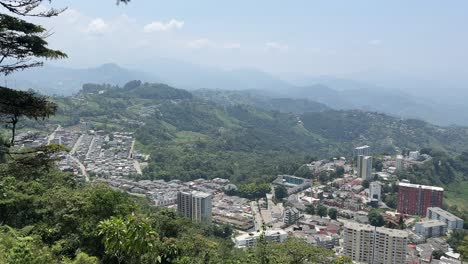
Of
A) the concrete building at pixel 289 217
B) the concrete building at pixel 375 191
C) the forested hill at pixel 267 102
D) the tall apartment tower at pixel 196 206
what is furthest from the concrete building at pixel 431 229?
the forested hill at pixel 267 102

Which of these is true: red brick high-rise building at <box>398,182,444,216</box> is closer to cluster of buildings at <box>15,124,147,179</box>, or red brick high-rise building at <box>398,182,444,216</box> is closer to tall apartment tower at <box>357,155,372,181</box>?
tall apartment tower at <box>357,155,372,181</box>

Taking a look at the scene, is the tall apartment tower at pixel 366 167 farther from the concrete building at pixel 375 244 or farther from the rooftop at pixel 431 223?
the concrete building at pixel 375 244

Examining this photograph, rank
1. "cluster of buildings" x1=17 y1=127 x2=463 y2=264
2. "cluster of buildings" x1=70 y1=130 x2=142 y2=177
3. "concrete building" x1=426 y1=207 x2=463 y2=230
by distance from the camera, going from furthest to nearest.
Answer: "cluster of buildings" x1=70 y1=130 x2=142 y2=177 → "concrete building" x1=426 y1=207 x2=463 y2=230 → "cluster of buildings" x1=17 y1=127 x2=463 y2=264

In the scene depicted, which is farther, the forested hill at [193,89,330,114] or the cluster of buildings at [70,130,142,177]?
the forested hill at [193,89,330,114]

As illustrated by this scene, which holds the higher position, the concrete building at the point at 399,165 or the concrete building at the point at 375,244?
the concrete building at the point at 375,244

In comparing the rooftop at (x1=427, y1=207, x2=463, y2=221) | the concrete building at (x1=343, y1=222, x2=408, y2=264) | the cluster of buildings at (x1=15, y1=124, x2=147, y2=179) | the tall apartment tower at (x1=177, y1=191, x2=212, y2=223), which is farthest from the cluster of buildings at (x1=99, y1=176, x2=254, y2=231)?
the rooftop at (x1=427, y1=207, x2=463, y2=221)

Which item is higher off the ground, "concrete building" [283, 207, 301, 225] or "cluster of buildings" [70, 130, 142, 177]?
"cluster of buildings" [70, 130, 142, 177]

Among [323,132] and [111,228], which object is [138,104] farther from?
[111,228]

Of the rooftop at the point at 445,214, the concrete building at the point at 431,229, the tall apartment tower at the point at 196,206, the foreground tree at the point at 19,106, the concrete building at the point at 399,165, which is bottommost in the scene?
the concrete building at the point at 431,229
